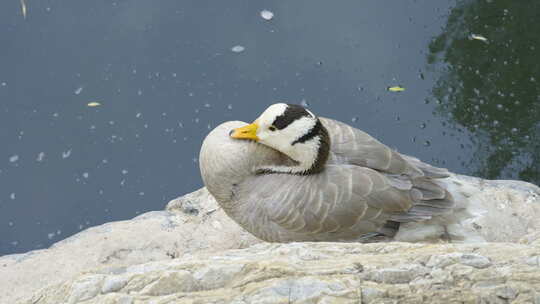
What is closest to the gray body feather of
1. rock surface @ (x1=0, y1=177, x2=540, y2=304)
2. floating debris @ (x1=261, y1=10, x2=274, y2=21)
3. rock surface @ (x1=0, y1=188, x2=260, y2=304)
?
rock surface @ (x1=0, y1=188, x2=260, y2=304)

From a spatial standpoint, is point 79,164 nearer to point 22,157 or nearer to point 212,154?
point 22,157

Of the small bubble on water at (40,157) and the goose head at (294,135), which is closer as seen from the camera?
the goose head at (294,135)

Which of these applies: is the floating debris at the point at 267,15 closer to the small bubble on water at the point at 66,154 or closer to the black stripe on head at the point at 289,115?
the small bubble on water at the point at 66,154

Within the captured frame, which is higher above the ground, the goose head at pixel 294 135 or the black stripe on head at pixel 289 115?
the black stripe on head at pixel 289 115

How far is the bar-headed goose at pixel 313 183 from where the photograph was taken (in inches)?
112

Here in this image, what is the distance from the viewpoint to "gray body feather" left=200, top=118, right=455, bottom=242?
2.88 m

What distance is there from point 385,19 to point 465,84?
2.45 ft

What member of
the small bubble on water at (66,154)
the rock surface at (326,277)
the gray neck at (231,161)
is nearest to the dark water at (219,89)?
the small bubble on water at (66,154)

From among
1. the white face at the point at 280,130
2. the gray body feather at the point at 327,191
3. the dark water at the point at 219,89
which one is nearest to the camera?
the white face at the point at 280,130

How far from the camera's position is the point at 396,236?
2973mm

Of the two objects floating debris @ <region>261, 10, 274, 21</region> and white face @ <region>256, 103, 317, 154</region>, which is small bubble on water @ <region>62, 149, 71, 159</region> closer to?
floating debris @ <region>261, 10, 274, 21</region>

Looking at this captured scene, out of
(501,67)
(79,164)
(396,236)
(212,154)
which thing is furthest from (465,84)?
(79,164)

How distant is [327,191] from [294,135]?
28 centimetres

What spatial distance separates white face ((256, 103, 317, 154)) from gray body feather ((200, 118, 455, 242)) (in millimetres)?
133
